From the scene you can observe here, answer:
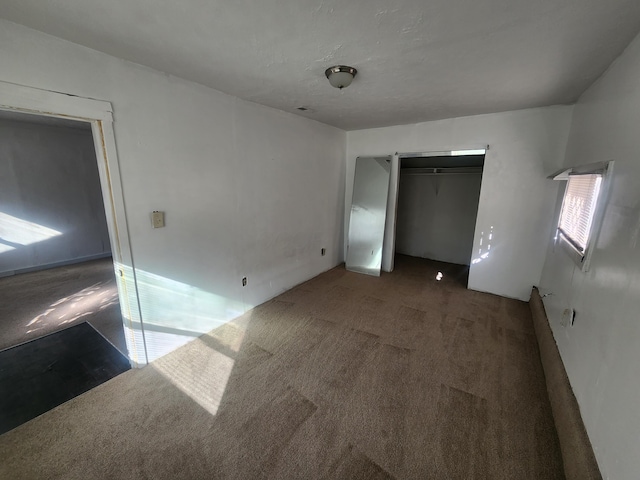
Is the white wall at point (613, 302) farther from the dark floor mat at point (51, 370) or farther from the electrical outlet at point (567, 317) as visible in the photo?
the dark floor mat at point (51, 370)

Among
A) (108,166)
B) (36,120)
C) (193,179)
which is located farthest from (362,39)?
(36,120)

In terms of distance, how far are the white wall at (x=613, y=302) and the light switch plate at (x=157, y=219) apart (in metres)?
2.75

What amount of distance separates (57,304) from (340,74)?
4096 millimetres

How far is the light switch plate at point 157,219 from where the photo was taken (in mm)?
1957

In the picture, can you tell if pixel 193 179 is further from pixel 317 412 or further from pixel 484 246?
pixel 484 246

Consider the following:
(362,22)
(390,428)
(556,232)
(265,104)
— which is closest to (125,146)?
(265,104)

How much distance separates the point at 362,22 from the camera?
129cm

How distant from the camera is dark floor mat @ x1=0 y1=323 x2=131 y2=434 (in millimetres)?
1692

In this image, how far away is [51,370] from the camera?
2.01 m

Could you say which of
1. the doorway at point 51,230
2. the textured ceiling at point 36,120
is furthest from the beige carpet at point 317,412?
the textured ceiling at point 36,120

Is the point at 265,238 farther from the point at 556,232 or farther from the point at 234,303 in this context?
the point at 556,232

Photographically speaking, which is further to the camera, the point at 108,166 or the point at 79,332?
the point at 79,332

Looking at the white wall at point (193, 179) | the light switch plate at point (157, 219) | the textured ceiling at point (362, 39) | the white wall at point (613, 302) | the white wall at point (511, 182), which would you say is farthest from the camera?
the white wall at point (511, 182)

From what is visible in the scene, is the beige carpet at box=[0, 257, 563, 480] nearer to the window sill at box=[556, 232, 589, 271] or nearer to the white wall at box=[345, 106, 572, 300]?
the white wall at box=[345, 106, 572, 300]
